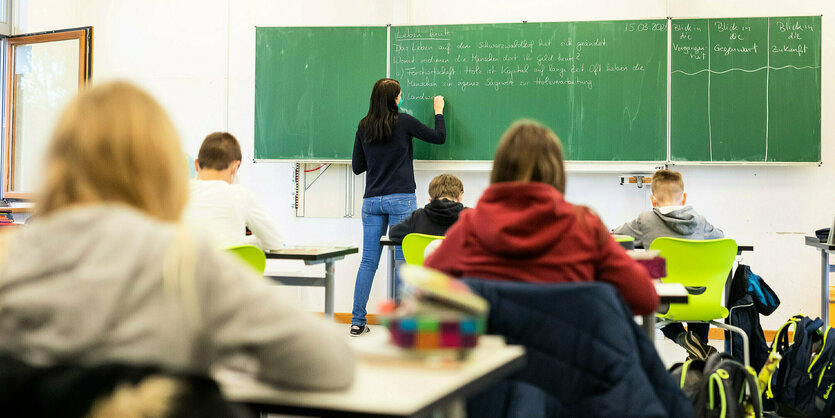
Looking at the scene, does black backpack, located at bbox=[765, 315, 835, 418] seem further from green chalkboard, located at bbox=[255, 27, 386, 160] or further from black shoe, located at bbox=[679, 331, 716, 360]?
green chalkboard, located at bbox=[255, 27, 386, 160]

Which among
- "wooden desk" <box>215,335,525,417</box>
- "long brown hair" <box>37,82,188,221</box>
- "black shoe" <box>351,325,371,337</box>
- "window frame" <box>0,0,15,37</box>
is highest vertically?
"window frame" <box>0,0,15,37</box>

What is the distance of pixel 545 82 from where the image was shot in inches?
201

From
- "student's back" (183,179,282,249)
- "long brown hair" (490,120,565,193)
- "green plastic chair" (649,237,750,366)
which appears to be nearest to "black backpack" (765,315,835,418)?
"green plastic chair" (649,237,750,366)

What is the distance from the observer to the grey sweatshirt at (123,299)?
867mm

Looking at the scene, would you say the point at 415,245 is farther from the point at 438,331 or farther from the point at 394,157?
the point at 438,331

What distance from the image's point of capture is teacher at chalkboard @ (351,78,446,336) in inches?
188

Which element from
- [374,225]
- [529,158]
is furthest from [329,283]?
[529,158]

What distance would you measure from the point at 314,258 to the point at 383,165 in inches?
68.6

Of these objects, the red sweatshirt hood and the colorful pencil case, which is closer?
the colorful pencil case

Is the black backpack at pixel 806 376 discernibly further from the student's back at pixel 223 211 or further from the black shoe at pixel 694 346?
the student's back at pixel 223 211

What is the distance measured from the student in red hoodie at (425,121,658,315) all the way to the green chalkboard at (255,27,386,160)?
3.65 meters

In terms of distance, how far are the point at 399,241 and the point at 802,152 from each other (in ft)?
8.90

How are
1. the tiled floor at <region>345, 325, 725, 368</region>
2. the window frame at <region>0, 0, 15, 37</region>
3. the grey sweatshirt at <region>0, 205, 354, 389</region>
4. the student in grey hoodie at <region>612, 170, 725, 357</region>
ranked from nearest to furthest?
the grey sweatshirt at <region>0, 205, 354, 389</region> < the student in grey hoodie at <region>612, 170, 725, 357</region> < the tiled floor at <region>345, 325, 725, 368</region> < the window frame at <region>0, 0, 15, 37</region>

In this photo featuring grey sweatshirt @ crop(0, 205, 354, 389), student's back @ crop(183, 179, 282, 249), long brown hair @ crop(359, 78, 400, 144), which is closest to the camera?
grey sweatshirt @ crop(0, 205, 354, 389)
